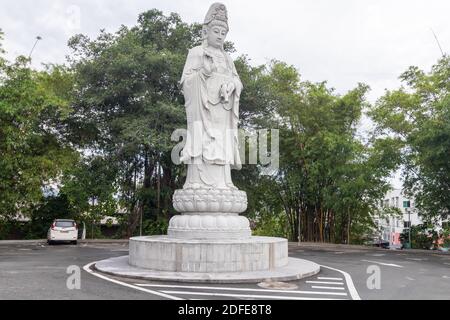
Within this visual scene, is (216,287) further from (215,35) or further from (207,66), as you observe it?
(215,35)

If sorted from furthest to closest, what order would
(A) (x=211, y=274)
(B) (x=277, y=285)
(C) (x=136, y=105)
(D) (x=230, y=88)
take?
(C) (x=136, y=105) < (D) (x=230, y=88) < (A) (x=211, y=274) < (B) (x=277, y=285)

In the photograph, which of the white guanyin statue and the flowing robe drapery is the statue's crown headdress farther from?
the flowing robe drapery

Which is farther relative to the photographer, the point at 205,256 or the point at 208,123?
the point at 208,123

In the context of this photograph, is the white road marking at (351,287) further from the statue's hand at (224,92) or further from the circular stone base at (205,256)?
the statue's hand at (224,92)

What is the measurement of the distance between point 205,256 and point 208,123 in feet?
13.3

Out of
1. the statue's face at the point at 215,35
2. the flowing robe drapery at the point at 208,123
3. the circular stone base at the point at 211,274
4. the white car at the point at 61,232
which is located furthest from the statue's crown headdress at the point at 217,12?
the white car at the point at 61,232

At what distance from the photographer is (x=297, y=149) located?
76.2ft

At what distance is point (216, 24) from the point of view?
39.9ft

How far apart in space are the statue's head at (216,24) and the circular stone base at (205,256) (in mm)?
5747

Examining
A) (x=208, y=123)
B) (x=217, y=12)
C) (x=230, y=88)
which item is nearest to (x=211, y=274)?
(x=208, y=123)

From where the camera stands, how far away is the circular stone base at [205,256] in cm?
920

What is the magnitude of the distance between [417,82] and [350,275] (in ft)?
44.7

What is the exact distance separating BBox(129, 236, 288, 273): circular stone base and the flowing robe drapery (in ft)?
8.02

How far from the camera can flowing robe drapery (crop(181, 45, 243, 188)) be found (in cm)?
1173
